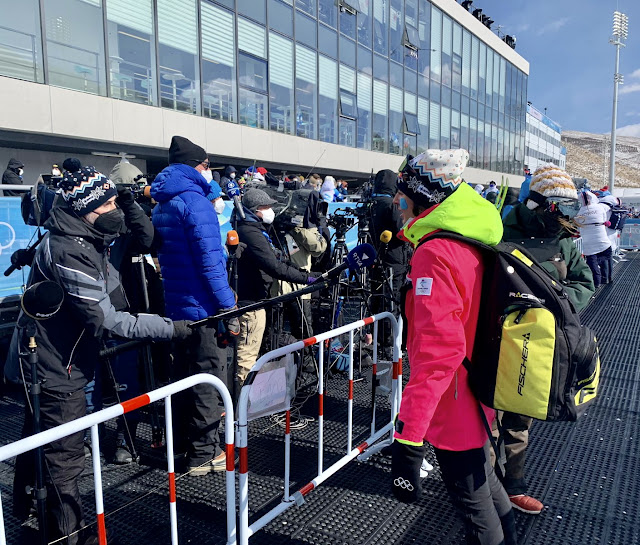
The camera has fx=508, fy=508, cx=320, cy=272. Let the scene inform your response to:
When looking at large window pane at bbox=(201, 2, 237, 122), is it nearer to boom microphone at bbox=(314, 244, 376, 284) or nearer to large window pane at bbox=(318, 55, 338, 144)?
large window pane at bbox=(318, 55, 338, 144)

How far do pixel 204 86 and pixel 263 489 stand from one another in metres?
14.0

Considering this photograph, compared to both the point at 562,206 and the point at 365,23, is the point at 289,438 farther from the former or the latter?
the point at 365,23

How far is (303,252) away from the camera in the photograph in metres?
5.39

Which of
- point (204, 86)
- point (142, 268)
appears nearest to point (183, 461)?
point (142, 268)

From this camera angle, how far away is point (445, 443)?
2.04m

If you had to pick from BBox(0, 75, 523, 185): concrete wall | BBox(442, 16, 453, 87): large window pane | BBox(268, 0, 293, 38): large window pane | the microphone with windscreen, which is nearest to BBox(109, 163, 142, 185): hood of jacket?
the microphone with windscreen

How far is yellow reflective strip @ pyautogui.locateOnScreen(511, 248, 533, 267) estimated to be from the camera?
6.78ft

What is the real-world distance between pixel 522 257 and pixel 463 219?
0.35 metres

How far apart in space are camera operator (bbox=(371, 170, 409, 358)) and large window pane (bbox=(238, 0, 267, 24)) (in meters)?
13.0

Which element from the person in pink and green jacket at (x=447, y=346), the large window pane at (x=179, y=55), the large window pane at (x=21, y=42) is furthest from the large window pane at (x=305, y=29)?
the person in pink and green jacket at (x=447, y=346)

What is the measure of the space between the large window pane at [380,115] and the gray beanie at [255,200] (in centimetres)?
1963

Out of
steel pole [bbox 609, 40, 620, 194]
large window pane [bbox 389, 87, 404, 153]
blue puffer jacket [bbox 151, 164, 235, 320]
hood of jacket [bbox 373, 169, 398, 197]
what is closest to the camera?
blue puffer jacket [bbox 151, 164, 235, 320]

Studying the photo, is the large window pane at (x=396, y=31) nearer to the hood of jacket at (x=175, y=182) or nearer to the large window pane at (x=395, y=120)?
the large window pane at (x=395, y=120)

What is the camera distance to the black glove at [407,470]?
190cm
